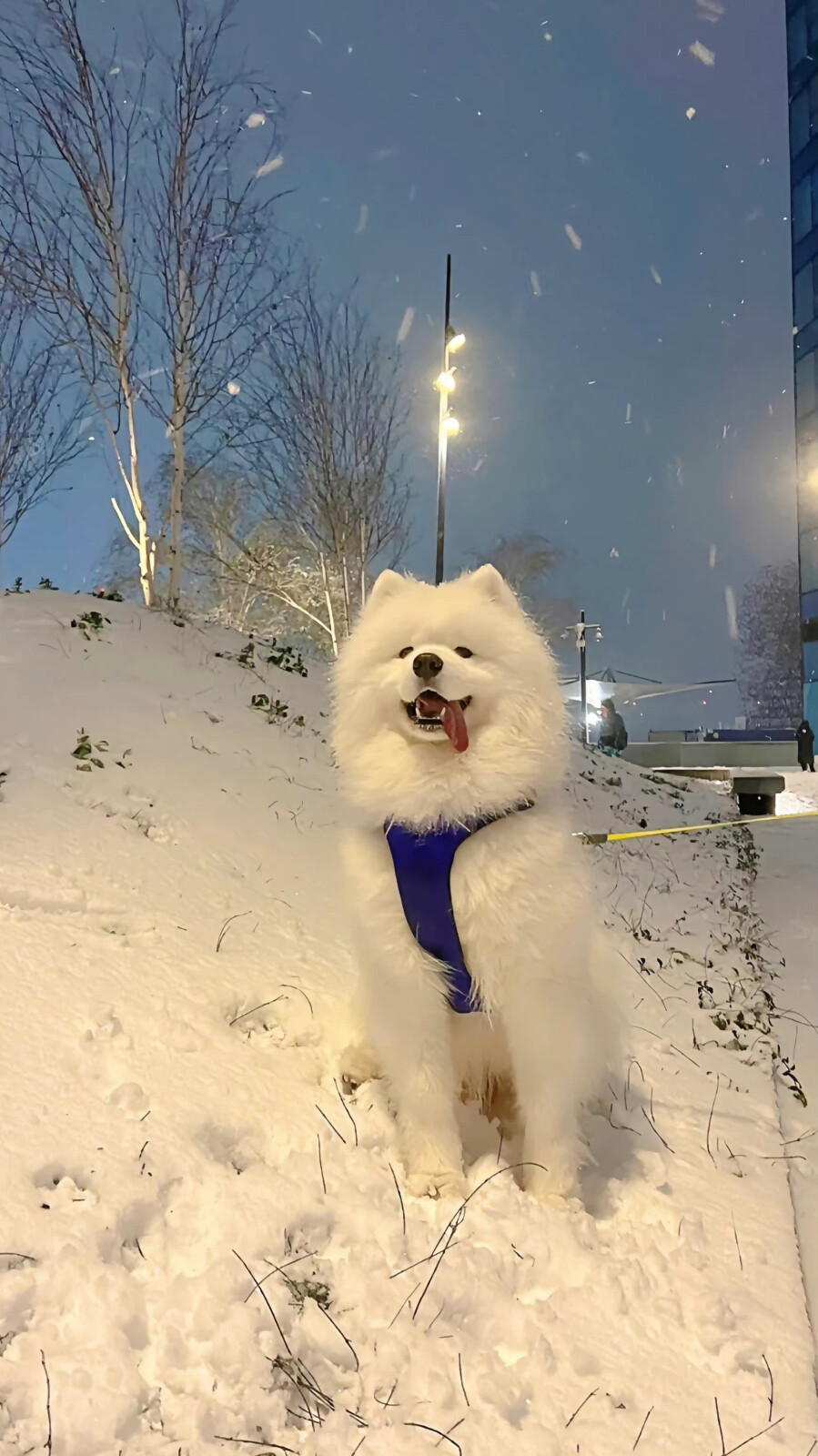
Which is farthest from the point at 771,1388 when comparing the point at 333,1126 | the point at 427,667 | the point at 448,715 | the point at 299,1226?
the point at 427,667

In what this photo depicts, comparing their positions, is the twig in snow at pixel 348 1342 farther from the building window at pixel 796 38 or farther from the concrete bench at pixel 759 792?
the building window at pixel 796 38

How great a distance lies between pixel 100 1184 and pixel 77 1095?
37cm

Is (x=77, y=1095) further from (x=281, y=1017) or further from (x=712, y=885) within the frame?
(x=712, y=885)

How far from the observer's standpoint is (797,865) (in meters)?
8.68

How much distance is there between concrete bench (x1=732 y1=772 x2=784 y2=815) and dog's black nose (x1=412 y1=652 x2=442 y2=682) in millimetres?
12850

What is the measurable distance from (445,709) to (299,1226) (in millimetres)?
1520

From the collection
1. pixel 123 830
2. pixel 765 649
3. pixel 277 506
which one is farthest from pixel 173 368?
pixel 765 649

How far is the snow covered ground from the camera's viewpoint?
5.41ft

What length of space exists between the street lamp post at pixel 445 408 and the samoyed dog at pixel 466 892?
33.4 ft

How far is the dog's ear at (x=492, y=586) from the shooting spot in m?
2.80

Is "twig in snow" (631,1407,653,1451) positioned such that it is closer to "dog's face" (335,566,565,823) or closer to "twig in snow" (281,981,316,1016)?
"dog's face" (335,566,565,823)

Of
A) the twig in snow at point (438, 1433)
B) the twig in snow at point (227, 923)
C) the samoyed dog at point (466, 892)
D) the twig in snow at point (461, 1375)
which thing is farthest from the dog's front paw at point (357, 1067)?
the twig in snow at point (438, 1433)

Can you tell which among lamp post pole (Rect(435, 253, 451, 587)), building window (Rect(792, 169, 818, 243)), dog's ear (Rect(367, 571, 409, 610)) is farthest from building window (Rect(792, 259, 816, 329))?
dog's ear (Rect(367, 571, 409, 610))

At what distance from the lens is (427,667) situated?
2385mm
